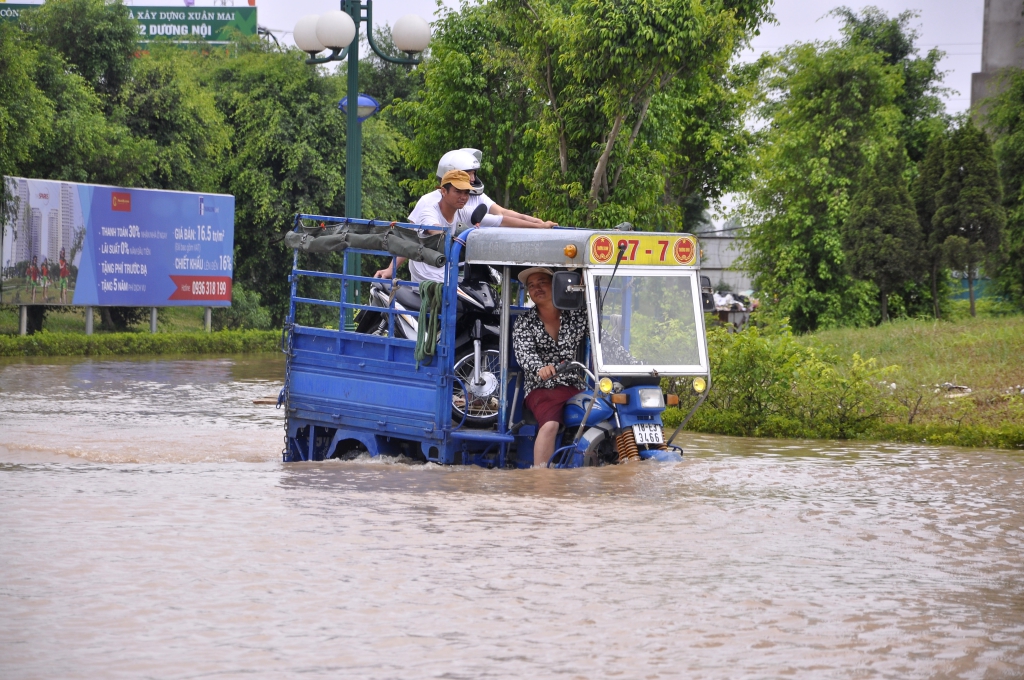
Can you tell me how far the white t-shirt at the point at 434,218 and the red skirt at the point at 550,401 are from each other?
1.28m

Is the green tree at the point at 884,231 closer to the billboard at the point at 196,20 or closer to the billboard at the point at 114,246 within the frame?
the billboard at the point at 114,246

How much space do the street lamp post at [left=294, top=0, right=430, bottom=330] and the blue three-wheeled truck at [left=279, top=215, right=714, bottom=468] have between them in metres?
5.53

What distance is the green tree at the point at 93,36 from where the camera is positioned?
32.0 meters

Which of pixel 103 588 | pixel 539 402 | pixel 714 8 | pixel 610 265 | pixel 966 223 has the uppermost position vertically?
pixel 714 8

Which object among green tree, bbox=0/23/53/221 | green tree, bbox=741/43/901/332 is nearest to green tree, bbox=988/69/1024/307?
green tree, bbox=741/43/901/332

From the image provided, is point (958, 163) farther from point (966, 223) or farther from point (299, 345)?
point (299, 345)

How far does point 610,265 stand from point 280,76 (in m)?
29.7

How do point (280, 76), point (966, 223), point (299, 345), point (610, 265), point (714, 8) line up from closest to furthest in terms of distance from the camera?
point (610, 265) < point (299, 345) < point (714, 8) < point (966, 223) < point (280, 76)

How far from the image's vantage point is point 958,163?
1206 inches

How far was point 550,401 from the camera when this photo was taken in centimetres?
891

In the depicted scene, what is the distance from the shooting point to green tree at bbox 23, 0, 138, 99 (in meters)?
32.0

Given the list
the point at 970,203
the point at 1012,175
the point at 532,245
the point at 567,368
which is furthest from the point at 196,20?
the point at 567,368

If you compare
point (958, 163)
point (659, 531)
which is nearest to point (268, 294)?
point (958, 163)

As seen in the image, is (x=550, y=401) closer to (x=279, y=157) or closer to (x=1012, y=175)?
(x=279, y=157)
